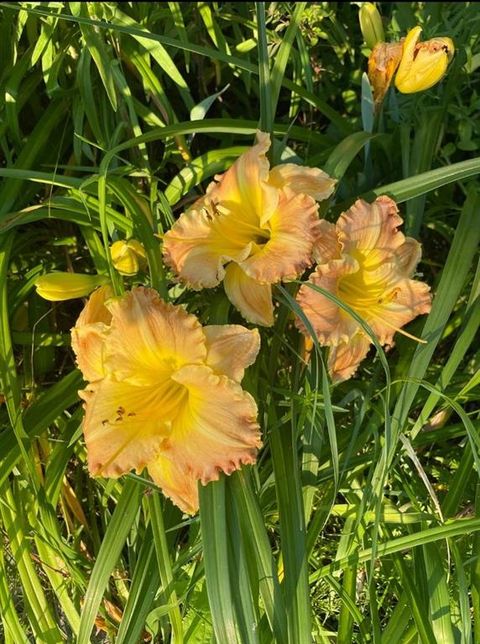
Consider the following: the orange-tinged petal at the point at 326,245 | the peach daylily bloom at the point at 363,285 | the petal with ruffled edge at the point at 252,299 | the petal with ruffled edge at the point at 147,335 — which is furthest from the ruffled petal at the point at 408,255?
the petal with ruffled edge at the point at 147,335

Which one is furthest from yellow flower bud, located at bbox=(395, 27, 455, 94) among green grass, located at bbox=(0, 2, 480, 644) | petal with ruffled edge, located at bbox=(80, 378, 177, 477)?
petal with ruffled edge, located at bbox=(80, 378, 177, 477)

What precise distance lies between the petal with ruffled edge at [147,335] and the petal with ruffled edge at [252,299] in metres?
0.07

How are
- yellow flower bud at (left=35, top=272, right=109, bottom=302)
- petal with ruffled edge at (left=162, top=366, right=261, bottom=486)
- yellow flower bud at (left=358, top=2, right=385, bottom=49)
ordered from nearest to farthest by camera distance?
petal with ruffled edge at (left=162, top=366, right=261, bottom=486), yellow flower bud at (left=35, top=272, right=109, bottom=302), yellow flower bud at (left=358, top=2, right=385, bottom=49)

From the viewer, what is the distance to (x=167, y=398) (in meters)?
0.82

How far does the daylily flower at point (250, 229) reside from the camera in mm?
794

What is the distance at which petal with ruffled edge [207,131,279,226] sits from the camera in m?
0.82

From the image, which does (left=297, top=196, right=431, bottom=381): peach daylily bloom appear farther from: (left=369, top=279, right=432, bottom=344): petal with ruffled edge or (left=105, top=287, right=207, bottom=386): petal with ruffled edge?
(left=105, top=287, right=207, bottom=386): petal with ruffled edge

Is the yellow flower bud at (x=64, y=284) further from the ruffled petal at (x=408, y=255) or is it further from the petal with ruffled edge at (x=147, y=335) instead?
the ruffled petal at (x=408, y=255)

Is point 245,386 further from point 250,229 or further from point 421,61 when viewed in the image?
point 421,61

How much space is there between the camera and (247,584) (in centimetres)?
83

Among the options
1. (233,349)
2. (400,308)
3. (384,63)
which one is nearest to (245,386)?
(233,349)

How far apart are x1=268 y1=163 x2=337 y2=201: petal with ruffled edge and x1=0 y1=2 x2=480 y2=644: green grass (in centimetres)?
10

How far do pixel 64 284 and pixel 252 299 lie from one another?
255 millimetres

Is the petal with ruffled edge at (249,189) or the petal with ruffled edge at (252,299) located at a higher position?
the petal with ruffled edge at (249,189)
